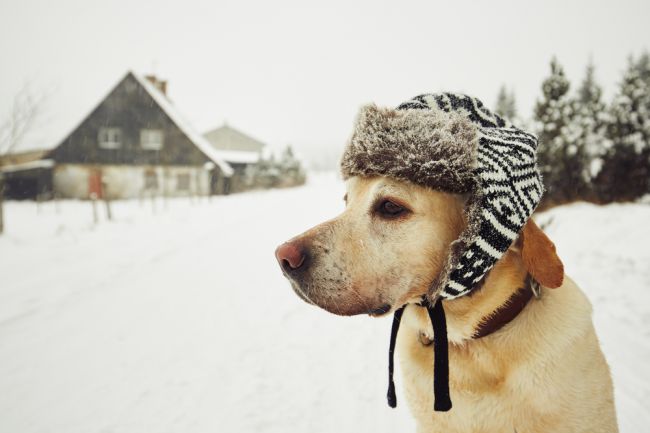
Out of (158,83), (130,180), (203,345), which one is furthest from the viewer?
(158,83)

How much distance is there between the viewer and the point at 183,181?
2666 centimetres

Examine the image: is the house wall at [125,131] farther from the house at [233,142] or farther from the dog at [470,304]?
the dog at [470,304]

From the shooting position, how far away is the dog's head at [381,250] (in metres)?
1.53

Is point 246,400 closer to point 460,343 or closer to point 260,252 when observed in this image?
point 460,343

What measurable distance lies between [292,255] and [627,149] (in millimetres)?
13311

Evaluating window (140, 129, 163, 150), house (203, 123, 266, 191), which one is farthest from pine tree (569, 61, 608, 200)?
house (203, 123, 266, 191)

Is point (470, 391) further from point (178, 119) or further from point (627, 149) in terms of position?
point (178, 119)

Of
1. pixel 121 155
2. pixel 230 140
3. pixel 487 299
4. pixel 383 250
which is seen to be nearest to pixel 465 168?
pixel 383 250

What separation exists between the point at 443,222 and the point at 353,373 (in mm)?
2148

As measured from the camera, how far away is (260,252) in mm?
7758

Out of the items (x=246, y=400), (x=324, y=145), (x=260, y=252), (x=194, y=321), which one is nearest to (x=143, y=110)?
(x=260, y=252)

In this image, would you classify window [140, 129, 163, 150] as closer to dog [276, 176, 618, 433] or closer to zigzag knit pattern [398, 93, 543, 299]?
dog [276, 176, 618, 433]

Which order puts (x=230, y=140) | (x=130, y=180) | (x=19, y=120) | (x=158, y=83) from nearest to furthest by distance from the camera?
(x=19, y=120), (x=130, y=180), (x=158, y=83), (x=230, y=140)

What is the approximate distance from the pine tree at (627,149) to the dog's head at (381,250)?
11.9m
